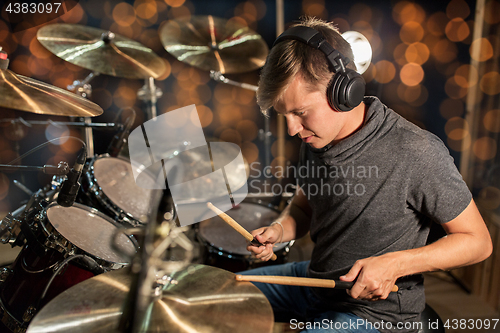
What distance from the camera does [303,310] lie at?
3.82ft

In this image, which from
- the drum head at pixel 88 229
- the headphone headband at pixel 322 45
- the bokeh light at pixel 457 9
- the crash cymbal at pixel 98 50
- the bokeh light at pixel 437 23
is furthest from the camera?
the bokeh light at pixel 437 23

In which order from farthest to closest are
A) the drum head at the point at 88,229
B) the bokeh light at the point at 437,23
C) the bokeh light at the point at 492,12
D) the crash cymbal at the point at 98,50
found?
the bokeh light at the point at 437,23, the bokeh light at the point at 492,12, the crash cymbal at the point at 98,50, the drum head at the point at 88,229

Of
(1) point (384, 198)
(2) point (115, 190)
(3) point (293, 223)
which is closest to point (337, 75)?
(1) point (384, 198)

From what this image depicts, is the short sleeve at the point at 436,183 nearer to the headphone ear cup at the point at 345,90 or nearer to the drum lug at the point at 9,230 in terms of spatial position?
the headphone ear cup at the point at 345,90

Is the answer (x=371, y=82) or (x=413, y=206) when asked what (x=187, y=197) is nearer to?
(x=413, y=206)

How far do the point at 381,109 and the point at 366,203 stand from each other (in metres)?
0.31

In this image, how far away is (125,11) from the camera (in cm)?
259

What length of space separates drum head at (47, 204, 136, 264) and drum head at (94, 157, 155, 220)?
0.27 metres

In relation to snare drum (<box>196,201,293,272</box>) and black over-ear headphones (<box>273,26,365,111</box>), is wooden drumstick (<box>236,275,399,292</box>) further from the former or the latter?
snare drum (<box>196,201,293,272</box>)

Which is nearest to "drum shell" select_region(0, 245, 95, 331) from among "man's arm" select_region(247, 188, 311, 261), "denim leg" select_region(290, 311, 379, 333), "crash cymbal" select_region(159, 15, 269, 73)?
"man's arm" select_region(247, 188, 311, 261)

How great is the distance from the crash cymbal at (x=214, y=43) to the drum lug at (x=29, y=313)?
1642 millimetres

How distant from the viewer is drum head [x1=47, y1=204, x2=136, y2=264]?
104 cm

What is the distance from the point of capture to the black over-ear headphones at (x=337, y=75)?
85cm

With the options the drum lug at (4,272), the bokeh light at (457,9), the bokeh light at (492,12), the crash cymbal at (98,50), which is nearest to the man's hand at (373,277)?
the drum lug at (4,272)
